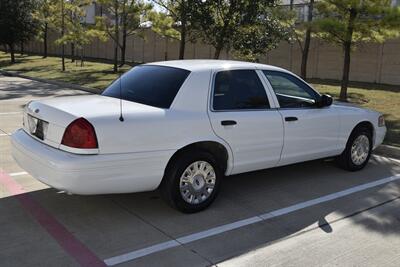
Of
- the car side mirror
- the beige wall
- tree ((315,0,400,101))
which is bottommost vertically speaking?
the car side mirror

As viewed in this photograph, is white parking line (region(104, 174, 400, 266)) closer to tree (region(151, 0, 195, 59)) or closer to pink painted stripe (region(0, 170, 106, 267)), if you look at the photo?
pink painted stripe (region(0, 170, 106, 267))

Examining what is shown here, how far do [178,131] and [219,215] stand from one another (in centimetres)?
101

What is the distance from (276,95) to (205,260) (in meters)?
2.49

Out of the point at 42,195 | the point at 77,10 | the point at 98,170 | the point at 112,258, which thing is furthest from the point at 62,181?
the point at 77,10

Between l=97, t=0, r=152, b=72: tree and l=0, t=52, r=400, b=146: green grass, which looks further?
l=97, t=0, r=152, b=72: tree

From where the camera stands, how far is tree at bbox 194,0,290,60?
1653 cm

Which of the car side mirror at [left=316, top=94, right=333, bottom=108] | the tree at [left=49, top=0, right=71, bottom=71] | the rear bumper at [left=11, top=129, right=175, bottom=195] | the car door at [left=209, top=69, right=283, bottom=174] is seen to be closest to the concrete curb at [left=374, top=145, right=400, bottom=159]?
the car side mirror at [left=316, top=94, right=333, bottom=108]

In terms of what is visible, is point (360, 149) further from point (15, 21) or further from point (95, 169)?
point (15, 21)

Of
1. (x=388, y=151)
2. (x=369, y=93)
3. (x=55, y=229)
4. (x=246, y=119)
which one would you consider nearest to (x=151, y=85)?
(x=246, y=119)

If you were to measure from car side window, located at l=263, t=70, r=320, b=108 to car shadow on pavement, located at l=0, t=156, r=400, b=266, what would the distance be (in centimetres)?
105

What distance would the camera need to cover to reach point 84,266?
3.76 meters

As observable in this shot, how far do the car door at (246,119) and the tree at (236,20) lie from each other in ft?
35.4

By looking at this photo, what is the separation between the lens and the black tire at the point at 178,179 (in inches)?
187

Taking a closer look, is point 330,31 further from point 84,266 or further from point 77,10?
point 77,10
